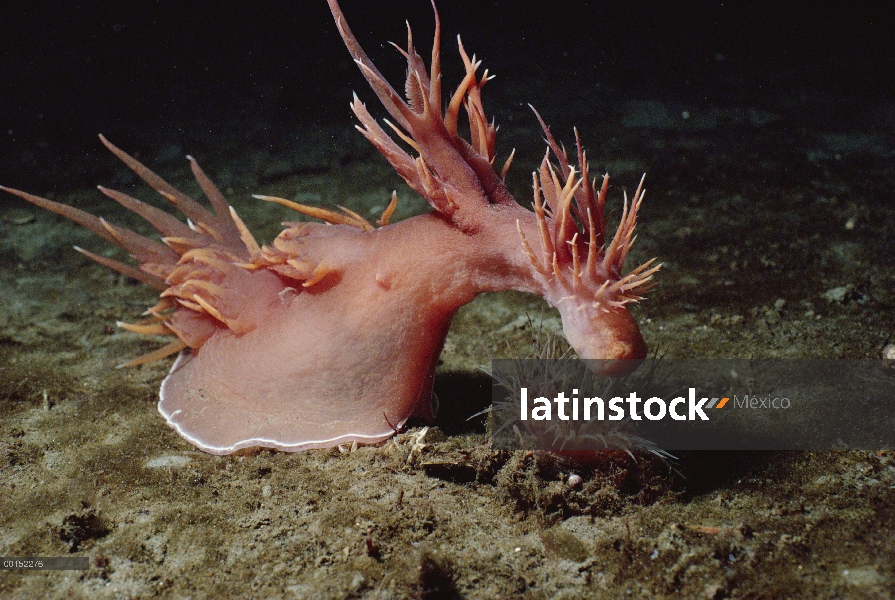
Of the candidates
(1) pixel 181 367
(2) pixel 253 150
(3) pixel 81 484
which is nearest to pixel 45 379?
(1) pixel 181 367

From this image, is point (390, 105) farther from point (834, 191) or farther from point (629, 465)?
point (834, 191)

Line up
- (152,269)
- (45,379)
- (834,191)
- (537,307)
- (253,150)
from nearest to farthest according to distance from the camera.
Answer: (152,269) → (45,379) → (537,307) → (834,191) → (253,150)

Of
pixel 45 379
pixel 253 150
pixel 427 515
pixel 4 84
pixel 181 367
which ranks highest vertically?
pixel 427 515

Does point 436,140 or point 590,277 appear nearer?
point 590,277

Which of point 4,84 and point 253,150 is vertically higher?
point 253,150
